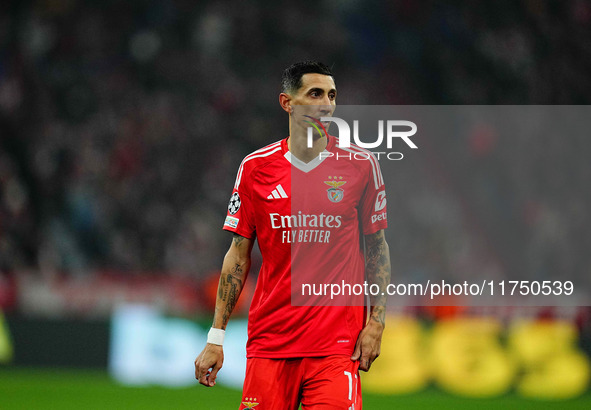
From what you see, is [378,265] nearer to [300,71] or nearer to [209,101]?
[300,71]

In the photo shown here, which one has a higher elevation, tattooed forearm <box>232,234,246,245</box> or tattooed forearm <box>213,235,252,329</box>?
tattooed forearm <box>232,234,246,245</box>

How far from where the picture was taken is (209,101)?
15406 millimetres

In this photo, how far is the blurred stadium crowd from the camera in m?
11.6

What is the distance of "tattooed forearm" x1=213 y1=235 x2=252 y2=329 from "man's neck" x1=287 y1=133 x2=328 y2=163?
0.49 metres

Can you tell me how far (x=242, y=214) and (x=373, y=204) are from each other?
2.09ft

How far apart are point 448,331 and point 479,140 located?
Answer: 3939mm

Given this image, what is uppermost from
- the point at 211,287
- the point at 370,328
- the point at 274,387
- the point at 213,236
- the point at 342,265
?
the point at 213,236

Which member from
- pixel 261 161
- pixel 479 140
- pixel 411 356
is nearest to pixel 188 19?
pixel 479 140

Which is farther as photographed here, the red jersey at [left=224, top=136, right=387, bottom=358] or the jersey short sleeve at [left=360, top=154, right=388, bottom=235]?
the jersey short sleeve at [left=360, top=154, right=388, bottom=235]

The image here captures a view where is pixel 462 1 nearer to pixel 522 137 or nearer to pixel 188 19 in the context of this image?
pixel 522 137

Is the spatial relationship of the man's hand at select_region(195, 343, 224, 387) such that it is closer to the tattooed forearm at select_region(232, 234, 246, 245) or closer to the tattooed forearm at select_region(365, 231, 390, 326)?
the tattooed forearm at select_region(232, 234, 246, 245)

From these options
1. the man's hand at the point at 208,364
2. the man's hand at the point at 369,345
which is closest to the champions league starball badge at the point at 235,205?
the man's hand at the point at 208,364

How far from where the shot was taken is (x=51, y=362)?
1070cm

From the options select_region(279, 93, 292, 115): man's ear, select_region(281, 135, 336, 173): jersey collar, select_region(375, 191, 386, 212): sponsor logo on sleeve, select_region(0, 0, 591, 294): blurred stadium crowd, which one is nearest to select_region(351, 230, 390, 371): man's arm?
select_region(375, 191, 386, 212): sponsor logo on sleeve
